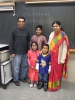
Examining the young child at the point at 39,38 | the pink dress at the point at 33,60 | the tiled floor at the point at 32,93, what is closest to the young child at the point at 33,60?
the pink dress at the point at 33,60

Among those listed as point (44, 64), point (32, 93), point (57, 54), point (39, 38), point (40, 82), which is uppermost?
point (39, 38)

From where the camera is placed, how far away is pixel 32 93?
2600mm

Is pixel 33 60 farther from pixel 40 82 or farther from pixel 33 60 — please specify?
pixel 40 82

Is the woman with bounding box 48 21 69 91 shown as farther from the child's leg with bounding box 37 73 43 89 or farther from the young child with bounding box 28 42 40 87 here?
the young child with bounding box 28 42 40 87

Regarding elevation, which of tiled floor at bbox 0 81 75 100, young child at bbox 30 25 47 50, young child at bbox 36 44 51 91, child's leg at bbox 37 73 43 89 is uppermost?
young child at bbox 30 25 47 50

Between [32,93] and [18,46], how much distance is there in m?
0.98

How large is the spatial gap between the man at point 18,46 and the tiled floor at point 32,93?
22 cm

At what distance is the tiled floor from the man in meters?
0.22

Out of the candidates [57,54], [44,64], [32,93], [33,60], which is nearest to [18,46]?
[33,60]

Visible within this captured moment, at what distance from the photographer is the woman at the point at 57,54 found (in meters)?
2.53

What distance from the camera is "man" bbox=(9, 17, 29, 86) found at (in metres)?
2.76

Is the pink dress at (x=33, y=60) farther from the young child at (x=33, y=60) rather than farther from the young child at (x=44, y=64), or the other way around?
the young child at (x=44, y=64)

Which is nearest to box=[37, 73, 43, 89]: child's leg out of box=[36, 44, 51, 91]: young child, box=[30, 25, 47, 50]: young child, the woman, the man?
box=[36, 44, 51, 91]: young child

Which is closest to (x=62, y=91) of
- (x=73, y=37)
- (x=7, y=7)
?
(x=73, y=37)
